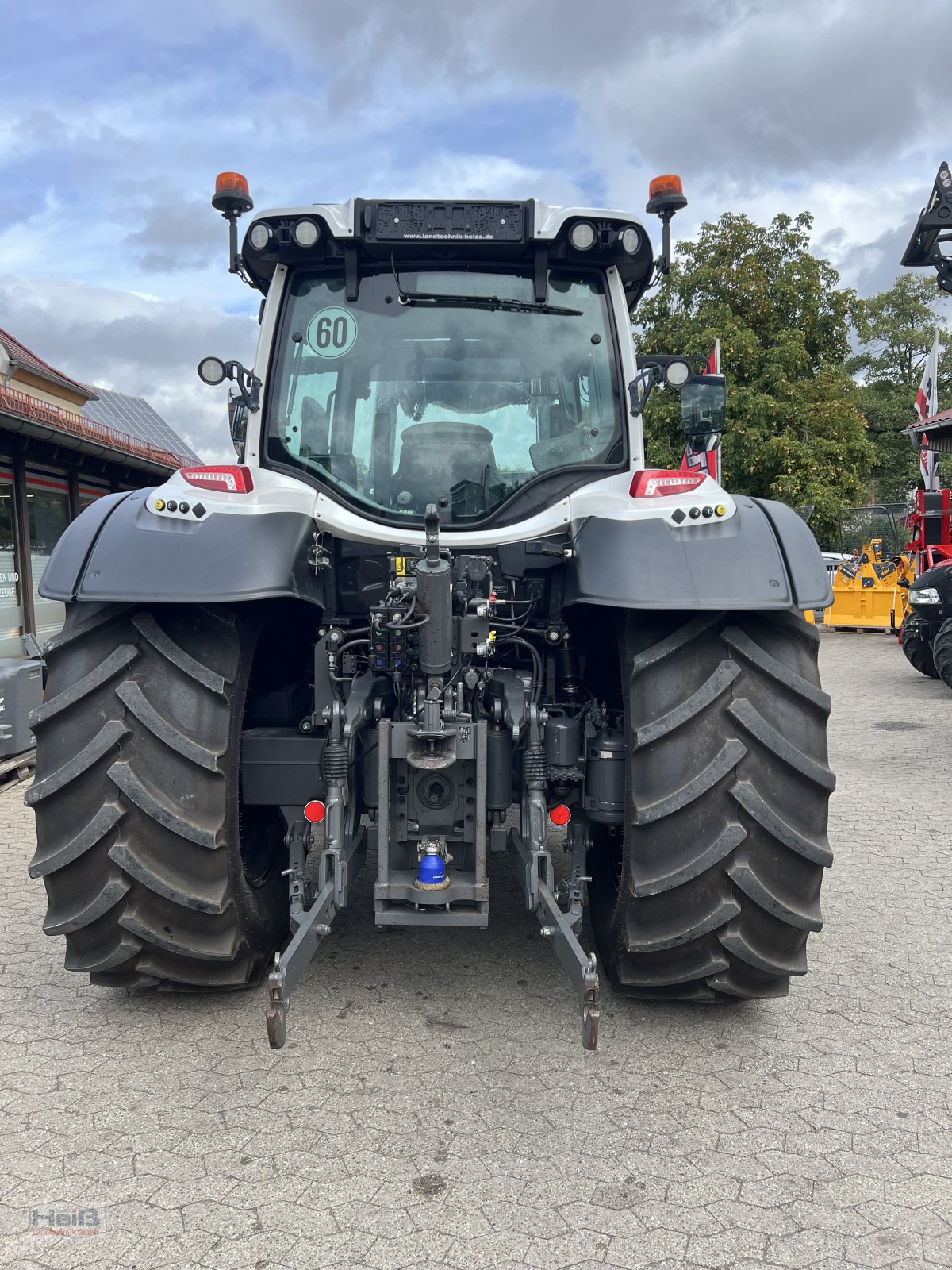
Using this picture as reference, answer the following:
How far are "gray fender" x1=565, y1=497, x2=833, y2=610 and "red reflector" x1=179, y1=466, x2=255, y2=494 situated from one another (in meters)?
1.19

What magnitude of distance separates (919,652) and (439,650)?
35.7ft

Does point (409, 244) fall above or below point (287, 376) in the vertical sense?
above

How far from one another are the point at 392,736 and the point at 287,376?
1.51 metres

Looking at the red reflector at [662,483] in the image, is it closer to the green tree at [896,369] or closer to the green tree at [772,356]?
Result: the green tree at [772,356]

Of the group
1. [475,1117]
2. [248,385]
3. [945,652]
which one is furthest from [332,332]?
[945,652]

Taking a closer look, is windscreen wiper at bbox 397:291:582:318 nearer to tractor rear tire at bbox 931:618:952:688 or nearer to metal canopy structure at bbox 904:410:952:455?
tractor rear tire at bbox 931:618:952:688

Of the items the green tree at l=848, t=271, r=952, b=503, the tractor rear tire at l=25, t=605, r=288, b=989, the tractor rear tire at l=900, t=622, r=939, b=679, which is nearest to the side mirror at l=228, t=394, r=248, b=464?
the tractor rear tire at l=25, t=605, r=288, b=989

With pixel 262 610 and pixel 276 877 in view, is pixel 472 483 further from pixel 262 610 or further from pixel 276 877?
pixel 276 877

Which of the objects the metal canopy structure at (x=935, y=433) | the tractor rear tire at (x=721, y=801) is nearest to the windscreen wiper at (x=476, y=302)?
the tractor rear tire at (x=721, y=801)

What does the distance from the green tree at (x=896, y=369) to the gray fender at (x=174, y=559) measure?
39.4 m

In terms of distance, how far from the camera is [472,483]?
11.6 feet

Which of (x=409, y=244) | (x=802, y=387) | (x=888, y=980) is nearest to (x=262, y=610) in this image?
(x=409, y=244)

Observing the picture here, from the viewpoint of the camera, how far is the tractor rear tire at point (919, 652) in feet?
39.8

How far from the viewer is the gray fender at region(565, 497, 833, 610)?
2832 mm
